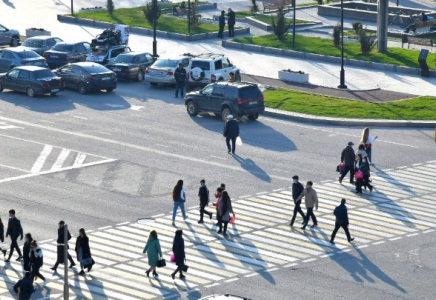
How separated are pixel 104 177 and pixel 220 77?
1493 centimetres

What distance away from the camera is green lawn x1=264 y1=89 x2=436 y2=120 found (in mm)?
44031

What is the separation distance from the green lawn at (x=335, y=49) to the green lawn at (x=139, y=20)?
4555mm

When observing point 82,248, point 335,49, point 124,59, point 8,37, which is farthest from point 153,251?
point 8,37

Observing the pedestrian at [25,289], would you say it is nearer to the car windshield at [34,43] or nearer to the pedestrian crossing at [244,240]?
the pedestrian crossing at [244,240]

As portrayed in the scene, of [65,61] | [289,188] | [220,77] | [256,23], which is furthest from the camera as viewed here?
[256,23]

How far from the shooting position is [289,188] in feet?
113

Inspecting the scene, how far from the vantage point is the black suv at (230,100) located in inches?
1700

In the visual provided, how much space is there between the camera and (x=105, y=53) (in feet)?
182

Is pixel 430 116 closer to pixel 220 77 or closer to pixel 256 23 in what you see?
pixel 220 77

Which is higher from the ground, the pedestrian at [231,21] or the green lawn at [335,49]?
the pedestrian at [231,21]

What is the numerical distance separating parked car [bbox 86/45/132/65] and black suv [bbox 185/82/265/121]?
11.4m

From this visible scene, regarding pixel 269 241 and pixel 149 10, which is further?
pixel 149 10

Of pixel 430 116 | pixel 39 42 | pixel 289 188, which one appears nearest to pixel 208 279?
pixel 289 188

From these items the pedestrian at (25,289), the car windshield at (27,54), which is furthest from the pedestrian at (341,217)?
the car windshield at (27,54)
